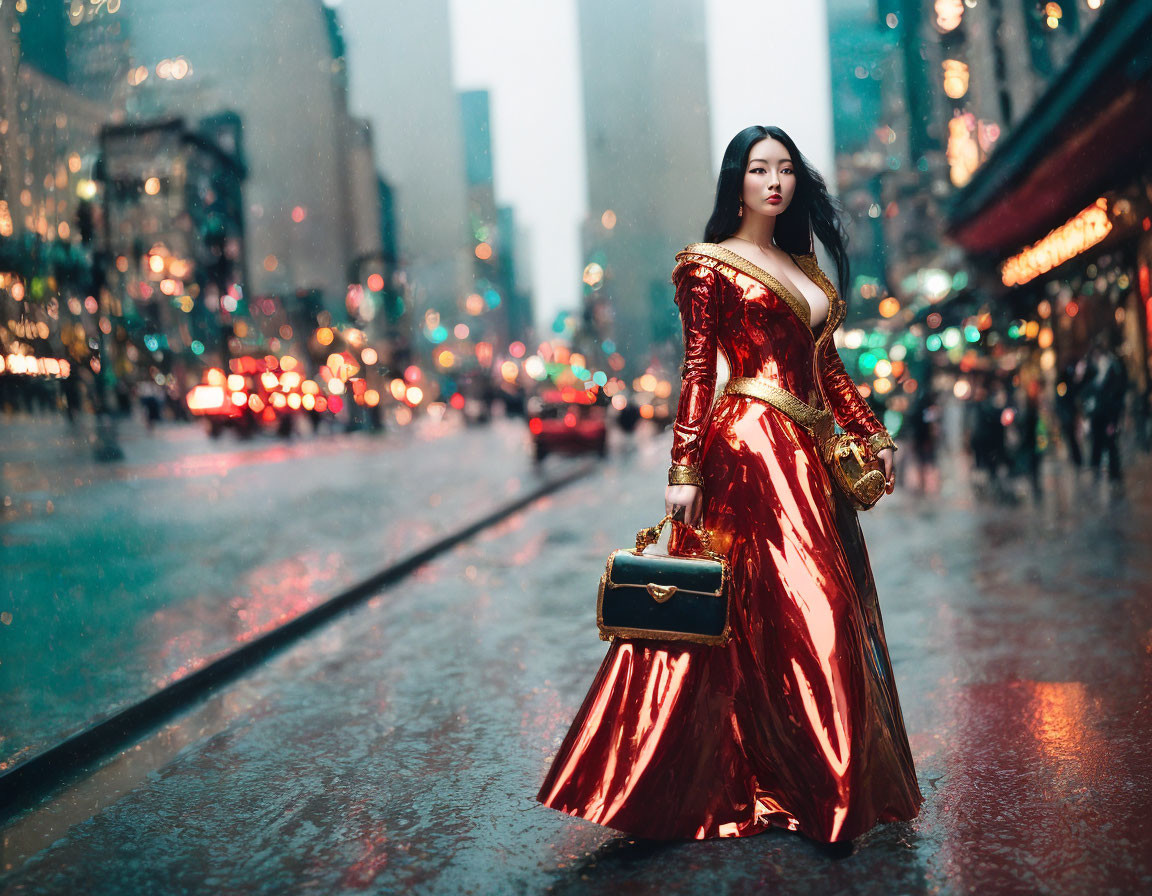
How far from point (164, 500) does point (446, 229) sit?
5863 inches

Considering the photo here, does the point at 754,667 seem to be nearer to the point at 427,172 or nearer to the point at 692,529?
the point at 692,529

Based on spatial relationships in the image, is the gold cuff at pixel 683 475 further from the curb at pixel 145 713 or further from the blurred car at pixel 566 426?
the blurred car at pixel 566 426

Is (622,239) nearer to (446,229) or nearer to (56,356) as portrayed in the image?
(446,229)

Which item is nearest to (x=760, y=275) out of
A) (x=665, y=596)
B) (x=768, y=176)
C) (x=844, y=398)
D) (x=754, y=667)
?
(x=768, y=176)

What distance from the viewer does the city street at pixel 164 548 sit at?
6324 millimetres

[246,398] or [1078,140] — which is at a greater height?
[1078,140]

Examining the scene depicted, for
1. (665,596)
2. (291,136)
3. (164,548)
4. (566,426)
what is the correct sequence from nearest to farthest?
1. (665,596)
2. (164,548)
3. (566,426)
4. (291,136)

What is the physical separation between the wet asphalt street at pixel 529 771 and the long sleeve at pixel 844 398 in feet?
4.06

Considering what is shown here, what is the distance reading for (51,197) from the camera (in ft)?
47.7

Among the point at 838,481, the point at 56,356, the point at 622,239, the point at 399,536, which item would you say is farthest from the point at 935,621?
the point at 622,239

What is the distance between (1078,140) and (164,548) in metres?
12.7

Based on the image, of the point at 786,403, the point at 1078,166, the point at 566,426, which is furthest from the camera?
the point at 566,426

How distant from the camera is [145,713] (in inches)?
221

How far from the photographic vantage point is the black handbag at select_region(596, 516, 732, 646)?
3.20 meters
